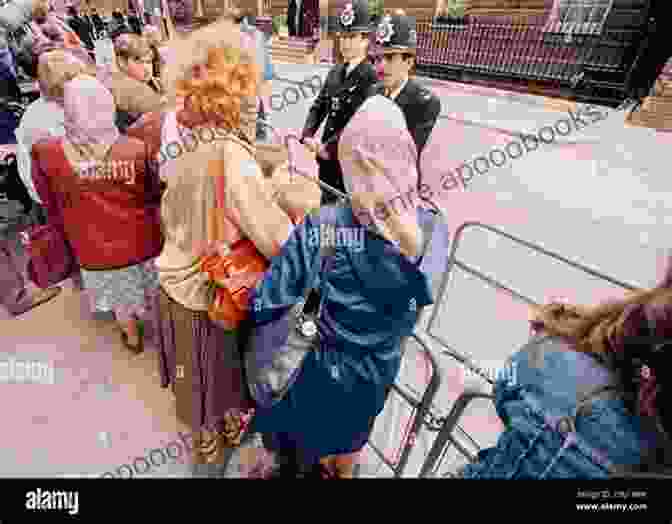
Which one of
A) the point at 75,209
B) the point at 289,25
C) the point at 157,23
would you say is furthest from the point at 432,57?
the point at 75,209

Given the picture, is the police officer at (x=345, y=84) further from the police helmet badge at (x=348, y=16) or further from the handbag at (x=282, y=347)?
the handbag at (x=282, y=347)

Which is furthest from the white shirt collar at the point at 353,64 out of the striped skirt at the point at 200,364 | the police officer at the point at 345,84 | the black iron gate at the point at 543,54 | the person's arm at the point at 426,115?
the black iron gate at the point at 543,54

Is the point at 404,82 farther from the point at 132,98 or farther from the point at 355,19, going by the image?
the point at 132,98

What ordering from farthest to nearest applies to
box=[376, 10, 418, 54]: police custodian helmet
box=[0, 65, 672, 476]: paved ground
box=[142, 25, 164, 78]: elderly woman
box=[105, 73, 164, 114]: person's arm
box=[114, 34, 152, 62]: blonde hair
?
box=[142, 25, 164, 78]: elderly woman, box=[114, 34, 152, 62]: blonde hair, box=[105, 73, 164, 114]: person's arm, box=[376, 10, 418, 54]: police custodian helmet, box=[0, 65, 672, 476]: paved ground

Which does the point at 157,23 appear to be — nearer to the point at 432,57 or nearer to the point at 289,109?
the point at 289,109

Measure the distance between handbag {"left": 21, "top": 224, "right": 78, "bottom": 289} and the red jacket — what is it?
11 cm

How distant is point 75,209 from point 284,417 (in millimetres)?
1291

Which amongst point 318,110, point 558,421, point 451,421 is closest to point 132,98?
point 318,110

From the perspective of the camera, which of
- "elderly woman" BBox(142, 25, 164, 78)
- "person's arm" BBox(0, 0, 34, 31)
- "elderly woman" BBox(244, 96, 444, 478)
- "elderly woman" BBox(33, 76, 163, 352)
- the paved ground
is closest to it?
"elderly woman" BBox(244, 96, 444, 478)

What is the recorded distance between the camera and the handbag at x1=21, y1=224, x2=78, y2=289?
5.61ft

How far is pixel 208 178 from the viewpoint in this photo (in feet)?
3.13

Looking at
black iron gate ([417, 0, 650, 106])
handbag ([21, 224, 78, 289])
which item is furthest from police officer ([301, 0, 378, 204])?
black iron gate ([417, 0, 650, 106])

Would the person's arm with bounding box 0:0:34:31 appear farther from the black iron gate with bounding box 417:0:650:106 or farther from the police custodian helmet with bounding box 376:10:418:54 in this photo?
the black iron gate with bounding box 417:0:650:106

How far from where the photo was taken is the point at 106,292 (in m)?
1.78
